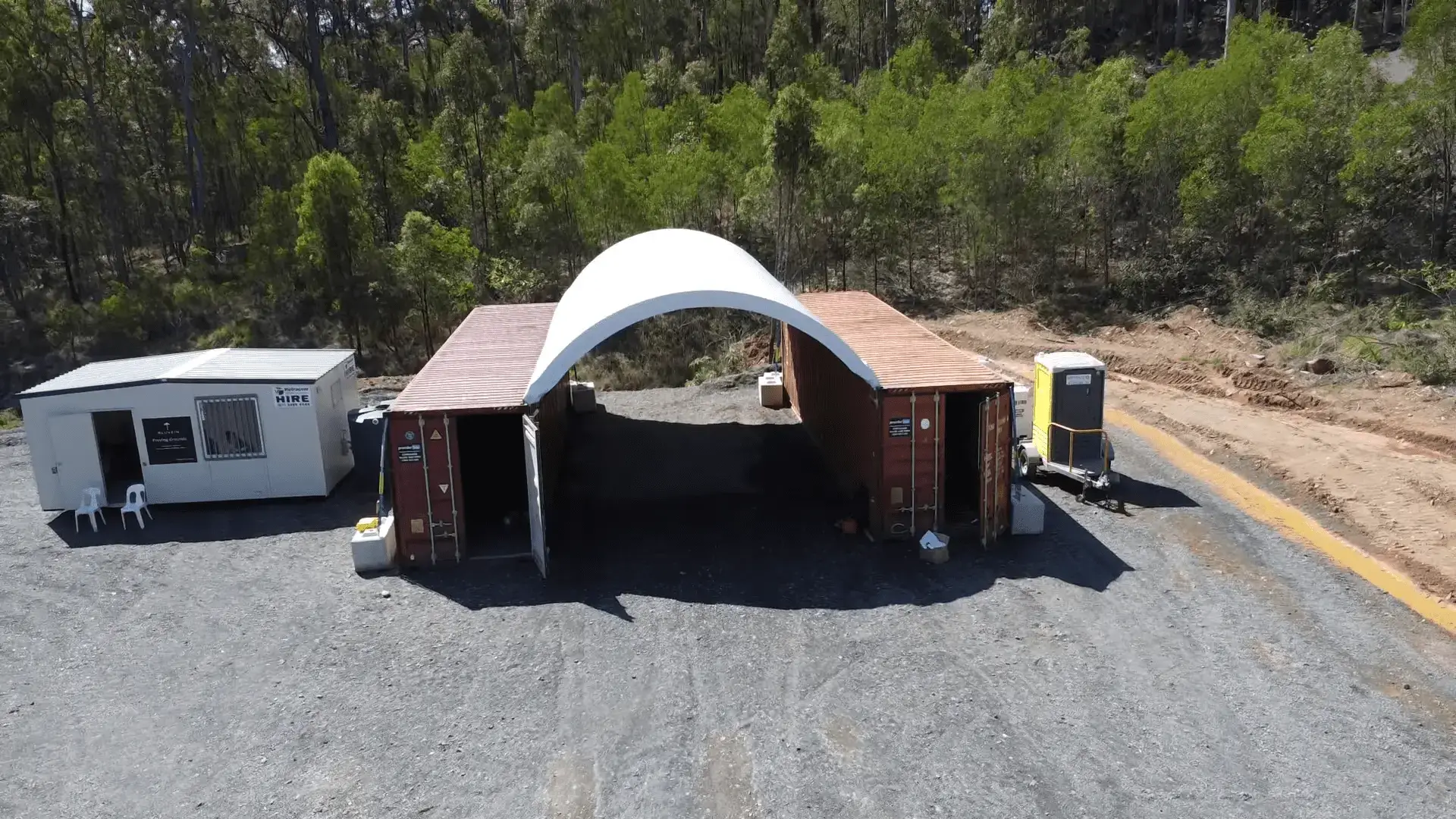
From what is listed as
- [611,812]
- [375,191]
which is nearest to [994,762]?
[611,812]

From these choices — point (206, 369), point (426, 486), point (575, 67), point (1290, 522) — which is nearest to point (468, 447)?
point (426, 486)

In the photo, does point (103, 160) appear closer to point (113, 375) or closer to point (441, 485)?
point (113, 375)

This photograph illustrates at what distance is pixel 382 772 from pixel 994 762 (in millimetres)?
5426

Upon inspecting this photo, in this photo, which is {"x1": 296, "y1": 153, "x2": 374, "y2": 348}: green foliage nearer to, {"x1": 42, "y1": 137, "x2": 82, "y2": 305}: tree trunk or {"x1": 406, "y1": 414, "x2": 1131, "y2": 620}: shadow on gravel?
{"x1": 42, "y1": 137, "x2": 82, "y2": 305}: tree trunk

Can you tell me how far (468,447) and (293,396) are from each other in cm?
290

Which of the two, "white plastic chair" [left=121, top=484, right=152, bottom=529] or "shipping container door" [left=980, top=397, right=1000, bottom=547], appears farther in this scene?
"white plastic chair" [left=121, top=484, right=152, bottom=529]

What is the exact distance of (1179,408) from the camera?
62.1 feet

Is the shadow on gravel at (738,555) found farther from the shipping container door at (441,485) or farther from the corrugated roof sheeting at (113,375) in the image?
the corrugated roof sheeting at (113,375)

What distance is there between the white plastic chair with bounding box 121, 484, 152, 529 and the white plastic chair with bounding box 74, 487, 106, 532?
0.17 m

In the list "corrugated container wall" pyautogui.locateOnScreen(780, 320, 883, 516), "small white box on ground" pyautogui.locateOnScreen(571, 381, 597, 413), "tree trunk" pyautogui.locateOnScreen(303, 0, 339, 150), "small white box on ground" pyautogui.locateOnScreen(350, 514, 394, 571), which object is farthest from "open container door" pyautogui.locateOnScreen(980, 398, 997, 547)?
"tree trunk" pyautogui.locateOnScreen(303, 0, 339, 150)

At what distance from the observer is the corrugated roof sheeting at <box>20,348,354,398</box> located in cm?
1483

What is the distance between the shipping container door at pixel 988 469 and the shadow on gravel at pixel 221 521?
9674 mm

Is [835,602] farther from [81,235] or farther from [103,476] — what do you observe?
[81,235]

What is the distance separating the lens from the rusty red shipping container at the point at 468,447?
40.1 feet
